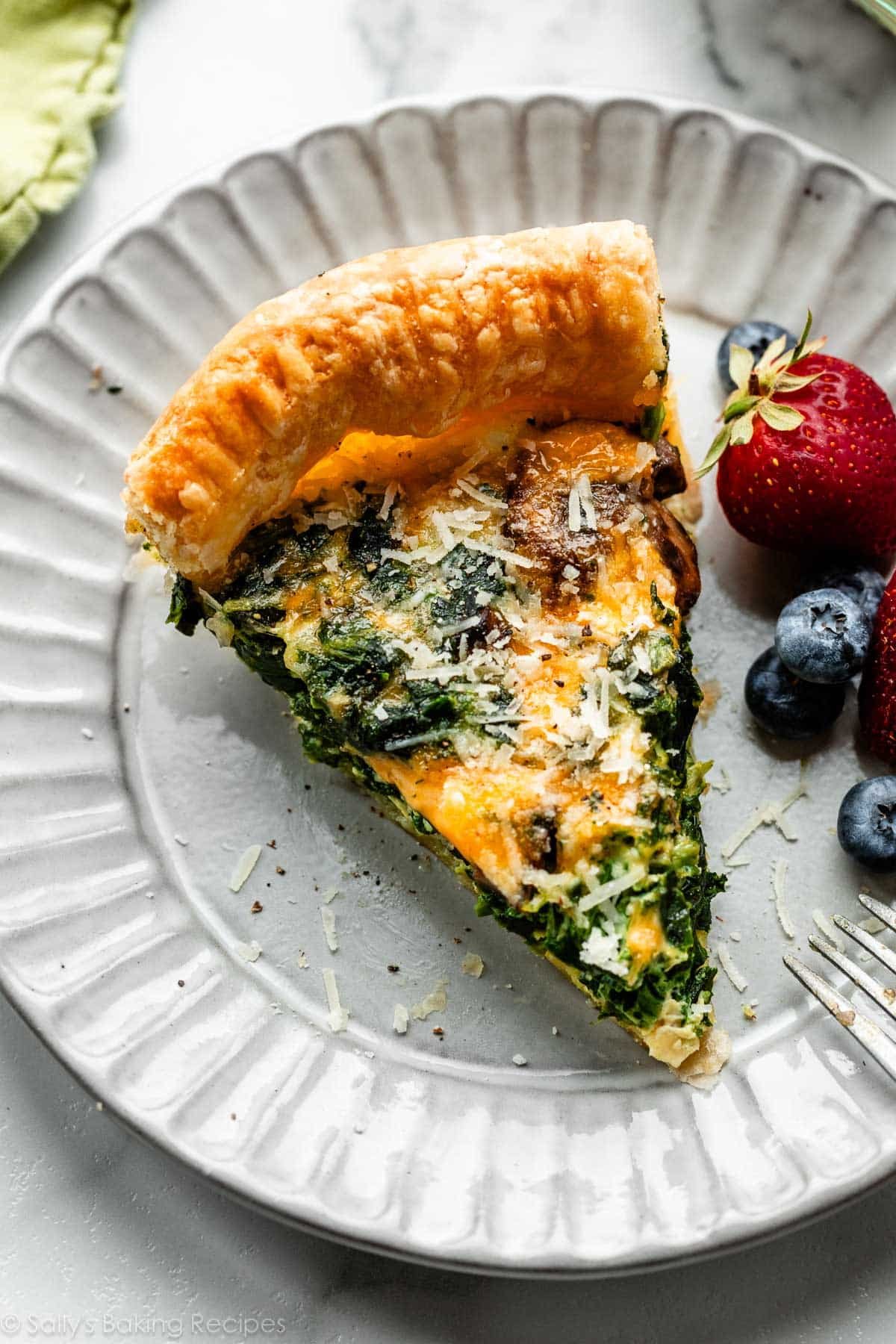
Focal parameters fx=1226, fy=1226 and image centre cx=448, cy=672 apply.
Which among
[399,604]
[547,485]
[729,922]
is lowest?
[729,922]

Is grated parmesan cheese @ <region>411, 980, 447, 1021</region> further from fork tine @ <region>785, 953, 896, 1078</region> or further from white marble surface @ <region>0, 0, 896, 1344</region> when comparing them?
fork tine @ <region>785, 953, 896, 1078</region>

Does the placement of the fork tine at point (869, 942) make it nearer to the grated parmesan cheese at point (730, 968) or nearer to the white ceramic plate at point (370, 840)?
the white ceramic plate at point (370, 840)

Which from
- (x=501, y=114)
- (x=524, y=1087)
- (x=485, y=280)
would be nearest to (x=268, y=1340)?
(x=524, y=1087)

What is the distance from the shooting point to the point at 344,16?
3.65 metres

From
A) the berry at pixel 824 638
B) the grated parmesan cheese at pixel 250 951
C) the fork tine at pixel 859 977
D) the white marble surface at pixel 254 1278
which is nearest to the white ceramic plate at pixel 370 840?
the grated parmesan cheese at pixel 250 951

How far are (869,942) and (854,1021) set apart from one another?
179mm

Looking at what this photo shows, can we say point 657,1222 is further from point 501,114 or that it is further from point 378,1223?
point 501,114

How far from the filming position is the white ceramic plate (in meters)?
2.54

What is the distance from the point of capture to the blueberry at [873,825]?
272 centimetres

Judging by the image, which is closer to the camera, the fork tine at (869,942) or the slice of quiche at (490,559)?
the slice of quiche at (490,559)

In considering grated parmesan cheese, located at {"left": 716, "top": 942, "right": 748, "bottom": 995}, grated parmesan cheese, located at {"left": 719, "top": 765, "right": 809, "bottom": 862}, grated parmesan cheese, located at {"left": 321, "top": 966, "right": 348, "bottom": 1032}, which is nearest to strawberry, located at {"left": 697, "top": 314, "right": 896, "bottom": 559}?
grated parmesan cheese, located at {"left": 719, "top": 765, "right": 809, "bottom": 862}

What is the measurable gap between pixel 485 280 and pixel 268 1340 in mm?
2377

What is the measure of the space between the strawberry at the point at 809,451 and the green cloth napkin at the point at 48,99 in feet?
6.45

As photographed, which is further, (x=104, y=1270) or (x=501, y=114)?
(x=501, y=114)
